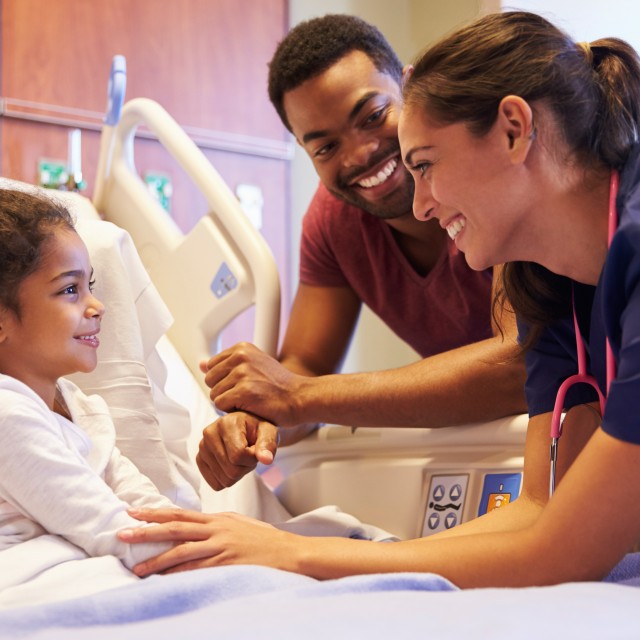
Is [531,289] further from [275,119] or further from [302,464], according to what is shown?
[275,119]

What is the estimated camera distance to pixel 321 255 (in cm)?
240

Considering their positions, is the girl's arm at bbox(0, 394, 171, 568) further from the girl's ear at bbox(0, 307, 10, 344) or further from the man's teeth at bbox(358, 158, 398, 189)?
the man's teeth at bbox(358, 158, 398, 189)

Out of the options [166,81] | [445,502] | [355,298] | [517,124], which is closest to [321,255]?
[355,298]

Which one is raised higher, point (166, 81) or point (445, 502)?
point (166, 81)

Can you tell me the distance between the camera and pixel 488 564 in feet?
3.86

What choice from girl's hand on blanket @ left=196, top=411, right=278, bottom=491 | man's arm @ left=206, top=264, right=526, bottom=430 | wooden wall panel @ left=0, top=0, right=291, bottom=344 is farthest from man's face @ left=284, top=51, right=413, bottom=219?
wooden wall panel @ left=0, top=0, right=291, bottom=344

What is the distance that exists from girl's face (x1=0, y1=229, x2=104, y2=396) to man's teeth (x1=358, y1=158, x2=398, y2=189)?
85cm

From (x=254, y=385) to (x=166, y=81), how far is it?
244cm

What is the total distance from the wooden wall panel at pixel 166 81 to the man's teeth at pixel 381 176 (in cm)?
179

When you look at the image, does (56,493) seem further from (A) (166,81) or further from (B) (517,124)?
(A) (166,81)

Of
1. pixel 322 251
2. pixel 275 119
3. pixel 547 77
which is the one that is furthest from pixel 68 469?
pixel 275 119

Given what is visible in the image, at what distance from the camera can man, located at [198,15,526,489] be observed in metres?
1.84

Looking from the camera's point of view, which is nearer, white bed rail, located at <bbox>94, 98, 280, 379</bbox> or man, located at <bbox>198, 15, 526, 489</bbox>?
man, located at <bbox>198, 15, 526, 489</bbox>

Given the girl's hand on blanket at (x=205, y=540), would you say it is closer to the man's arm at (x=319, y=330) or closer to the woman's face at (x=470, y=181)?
the woman's face at (x=470, y=181)
